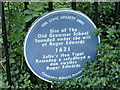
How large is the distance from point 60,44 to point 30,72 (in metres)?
0.44

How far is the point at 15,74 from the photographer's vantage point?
269cm

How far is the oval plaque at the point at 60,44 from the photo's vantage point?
2471 millimetres

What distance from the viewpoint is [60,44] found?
8.38 feet

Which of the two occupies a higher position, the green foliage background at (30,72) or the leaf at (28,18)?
the leaf at (28,18)

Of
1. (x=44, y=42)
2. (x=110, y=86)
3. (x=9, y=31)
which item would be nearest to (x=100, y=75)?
(x=110, y=86)

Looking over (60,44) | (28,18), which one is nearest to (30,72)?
(60,44)

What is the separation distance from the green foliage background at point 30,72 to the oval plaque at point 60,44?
0.09 metres

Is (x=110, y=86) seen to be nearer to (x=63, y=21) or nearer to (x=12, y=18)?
(x=63, y=21)

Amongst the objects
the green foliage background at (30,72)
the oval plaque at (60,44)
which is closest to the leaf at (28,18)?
the green foliage background at (30,72)

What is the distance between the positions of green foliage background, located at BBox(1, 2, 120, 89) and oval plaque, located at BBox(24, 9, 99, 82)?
0.09m

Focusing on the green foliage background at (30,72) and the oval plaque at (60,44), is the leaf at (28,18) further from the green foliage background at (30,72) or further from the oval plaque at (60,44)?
the oval plaque at (60,44)

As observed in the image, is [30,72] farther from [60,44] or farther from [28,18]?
[28,18]

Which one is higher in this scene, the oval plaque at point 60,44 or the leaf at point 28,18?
the leaf at point 28,18

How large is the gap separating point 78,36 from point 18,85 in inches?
32.4
